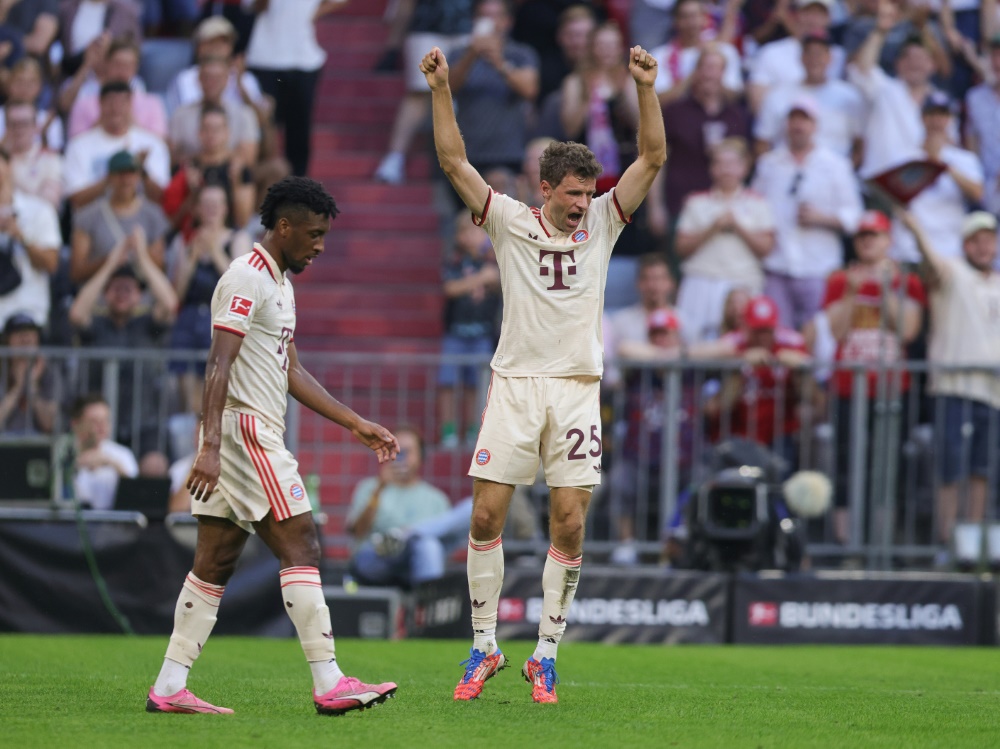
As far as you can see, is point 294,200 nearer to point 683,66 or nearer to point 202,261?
point 202,261

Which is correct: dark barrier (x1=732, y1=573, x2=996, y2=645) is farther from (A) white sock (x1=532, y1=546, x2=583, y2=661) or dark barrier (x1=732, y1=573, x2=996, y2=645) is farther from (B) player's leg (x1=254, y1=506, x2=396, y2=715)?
(B) player's leg (x1=254, y1=506, x2=396, y2=715)

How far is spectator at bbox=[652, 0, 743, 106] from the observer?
17.6m

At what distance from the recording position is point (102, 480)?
13578 millimetres

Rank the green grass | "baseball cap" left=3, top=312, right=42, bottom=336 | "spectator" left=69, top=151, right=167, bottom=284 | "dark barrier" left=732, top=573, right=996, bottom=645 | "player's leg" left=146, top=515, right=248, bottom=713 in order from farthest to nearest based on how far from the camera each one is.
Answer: "spectator" left=69, top=151, right=167, bottom=284 < "baseball cap" left=3, top=312, right=42, bottom=336 < "dark barrier" left=732, top=573, right=996, bottom=645 < "player's leg" left=146, top=515, right=248, bottom=713 < the green grass

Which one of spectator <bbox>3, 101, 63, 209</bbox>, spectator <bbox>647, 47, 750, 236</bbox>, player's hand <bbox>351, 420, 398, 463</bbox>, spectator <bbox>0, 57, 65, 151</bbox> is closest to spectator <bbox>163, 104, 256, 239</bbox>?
spectator <bbox>3, 101, 63, 209</bbox>

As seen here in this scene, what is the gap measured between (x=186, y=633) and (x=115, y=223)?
9.29 m

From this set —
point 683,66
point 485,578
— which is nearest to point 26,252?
point 683,66

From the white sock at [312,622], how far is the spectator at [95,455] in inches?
265

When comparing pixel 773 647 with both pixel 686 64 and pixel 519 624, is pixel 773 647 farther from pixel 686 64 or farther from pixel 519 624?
pixel 686 64

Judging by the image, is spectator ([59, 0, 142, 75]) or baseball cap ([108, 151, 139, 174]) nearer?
baseball cap ([108, 151, 139, 174])

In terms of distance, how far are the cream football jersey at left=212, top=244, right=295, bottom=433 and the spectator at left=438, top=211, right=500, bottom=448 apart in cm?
731

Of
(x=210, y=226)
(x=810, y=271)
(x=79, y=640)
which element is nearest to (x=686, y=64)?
(x=810, y=271)

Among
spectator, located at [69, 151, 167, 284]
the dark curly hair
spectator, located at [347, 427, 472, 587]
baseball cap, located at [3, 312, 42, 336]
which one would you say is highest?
spectator, located at [69, 151, 167, 284]

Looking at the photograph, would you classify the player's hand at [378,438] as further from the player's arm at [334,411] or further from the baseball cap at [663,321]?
the baseball cap at [663,321]
